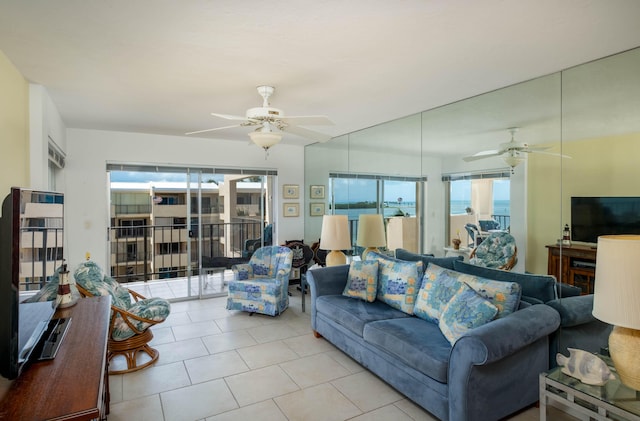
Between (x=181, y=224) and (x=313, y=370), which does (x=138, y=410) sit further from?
(x=181, y=224)

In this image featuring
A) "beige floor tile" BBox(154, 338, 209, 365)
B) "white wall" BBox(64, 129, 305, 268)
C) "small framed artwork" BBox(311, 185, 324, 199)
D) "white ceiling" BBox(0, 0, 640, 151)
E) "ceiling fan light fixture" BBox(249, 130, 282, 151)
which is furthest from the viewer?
"small framed artwork" BBox(311, 185, 324, 199)

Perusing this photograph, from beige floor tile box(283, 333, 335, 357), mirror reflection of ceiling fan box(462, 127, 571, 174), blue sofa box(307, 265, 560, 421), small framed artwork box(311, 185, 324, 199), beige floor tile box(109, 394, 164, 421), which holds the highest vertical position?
mirror reflection of ceiling fan box(462, 127, 571, 174)

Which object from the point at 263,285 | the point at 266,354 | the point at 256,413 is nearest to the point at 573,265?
the point at 256,413

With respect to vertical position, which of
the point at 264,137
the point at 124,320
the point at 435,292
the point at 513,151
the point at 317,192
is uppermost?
the point at 264,137

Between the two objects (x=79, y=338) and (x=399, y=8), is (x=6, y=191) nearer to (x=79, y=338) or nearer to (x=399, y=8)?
(x=79, y=338)

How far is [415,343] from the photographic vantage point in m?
2.46

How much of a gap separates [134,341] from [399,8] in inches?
131

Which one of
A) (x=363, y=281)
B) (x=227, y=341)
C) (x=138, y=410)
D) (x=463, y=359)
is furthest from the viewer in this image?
(x=227, y=341)

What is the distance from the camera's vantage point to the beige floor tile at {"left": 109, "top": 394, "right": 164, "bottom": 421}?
94.5 inches

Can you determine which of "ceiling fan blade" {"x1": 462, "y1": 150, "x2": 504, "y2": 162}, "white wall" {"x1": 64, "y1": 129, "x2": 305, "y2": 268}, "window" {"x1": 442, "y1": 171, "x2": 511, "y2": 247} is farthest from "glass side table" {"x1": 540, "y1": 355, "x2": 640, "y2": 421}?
"white wall" {"x1": 64, "y1": 129, "x2": 305, "y2": 268}

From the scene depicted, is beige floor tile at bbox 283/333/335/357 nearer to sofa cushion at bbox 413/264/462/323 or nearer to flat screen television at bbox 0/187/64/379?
sofa cushion at bbox 413/264/462/323

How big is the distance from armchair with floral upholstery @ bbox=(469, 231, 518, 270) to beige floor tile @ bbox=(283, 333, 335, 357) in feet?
5.49

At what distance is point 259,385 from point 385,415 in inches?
40.1

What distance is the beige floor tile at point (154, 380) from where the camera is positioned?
2.74 m
